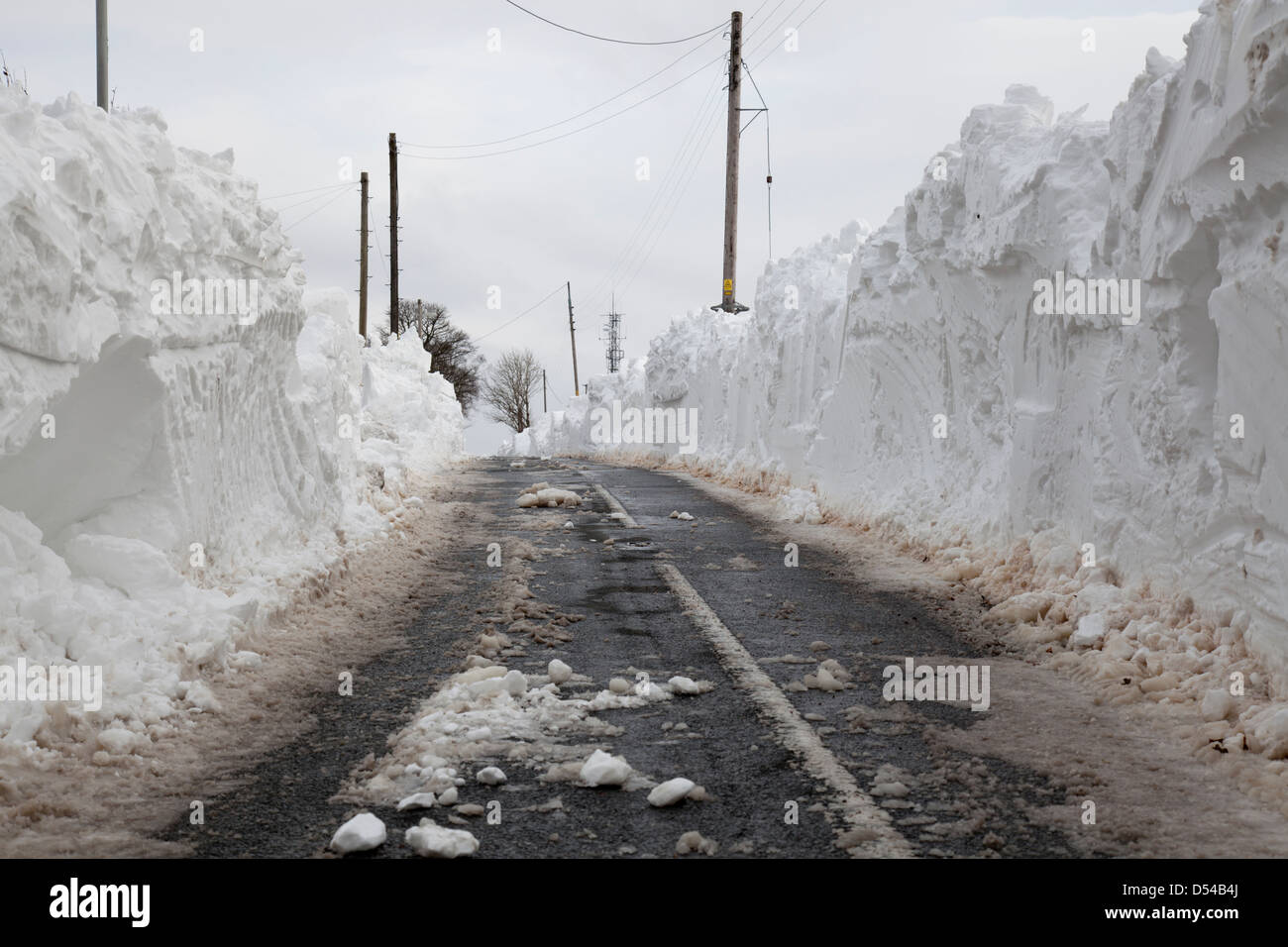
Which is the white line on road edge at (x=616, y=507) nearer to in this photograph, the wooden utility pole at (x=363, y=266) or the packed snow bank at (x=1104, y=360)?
the packed snow bank at (x=1104, y=360)

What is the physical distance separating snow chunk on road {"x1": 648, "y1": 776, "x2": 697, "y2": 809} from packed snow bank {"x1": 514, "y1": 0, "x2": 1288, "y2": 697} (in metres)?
3.25

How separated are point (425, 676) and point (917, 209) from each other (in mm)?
9477

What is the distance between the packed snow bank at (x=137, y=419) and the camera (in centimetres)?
521

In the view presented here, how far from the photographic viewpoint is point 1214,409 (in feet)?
21.3

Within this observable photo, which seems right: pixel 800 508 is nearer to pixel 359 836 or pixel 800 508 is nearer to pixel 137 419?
pixel 137 419

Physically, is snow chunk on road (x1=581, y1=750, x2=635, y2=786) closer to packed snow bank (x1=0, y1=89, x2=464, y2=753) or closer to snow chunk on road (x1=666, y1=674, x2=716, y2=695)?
snow chunk on road (x1=666, y1=674, x2=716, y2=695)

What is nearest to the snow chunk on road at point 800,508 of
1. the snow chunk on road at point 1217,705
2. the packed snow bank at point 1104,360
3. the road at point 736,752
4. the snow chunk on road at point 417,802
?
the packed snow bank at point 1104,360

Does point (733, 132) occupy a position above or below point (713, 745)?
above

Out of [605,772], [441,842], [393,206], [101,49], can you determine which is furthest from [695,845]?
[393,206]

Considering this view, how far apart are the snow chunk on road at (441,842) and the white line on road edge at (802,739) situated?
4.80 feet

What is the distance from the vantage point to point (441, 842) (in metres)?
3.85

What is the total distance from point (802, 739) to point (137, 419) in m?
4.58

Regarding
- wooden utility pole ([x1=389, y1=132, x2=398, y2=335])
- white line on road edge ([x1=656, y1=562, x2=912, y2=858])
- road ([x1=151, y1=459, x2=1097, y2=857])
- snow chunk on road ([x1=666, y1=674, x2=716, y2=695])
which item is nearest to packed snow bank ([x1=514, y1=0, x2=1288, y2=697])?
road ([x1=151, y1=459, x2=1097, y2=857])
